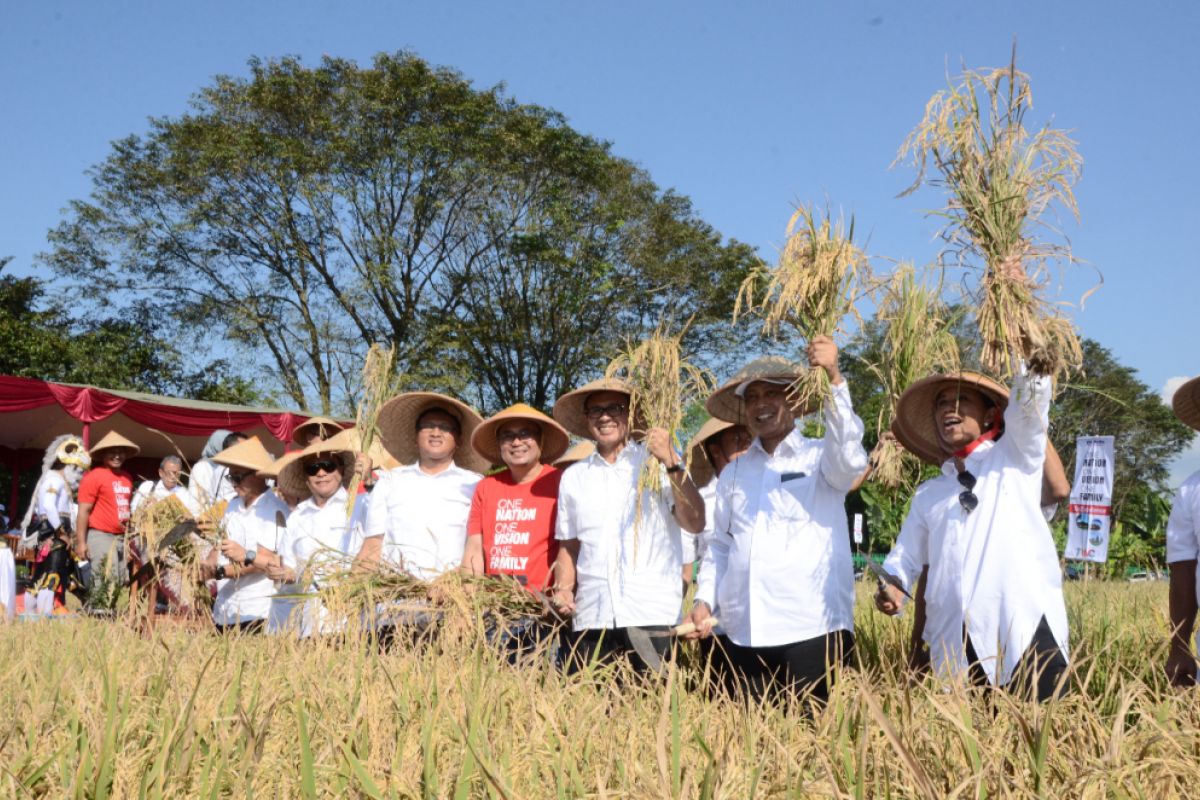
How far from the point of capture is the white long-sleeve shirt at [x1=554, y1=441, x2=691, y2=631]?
3775mm

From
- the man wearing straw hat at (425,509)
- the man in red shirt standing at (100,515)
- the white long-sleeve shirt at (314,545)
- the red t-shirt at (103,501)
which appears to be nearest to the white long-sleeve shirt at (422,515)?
the man wearing straw hat at (425,509)

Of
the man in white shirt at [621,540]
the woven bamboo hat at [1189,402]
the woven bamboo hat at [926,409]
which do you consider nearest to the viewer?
the woven bamboo hat at [926,409]

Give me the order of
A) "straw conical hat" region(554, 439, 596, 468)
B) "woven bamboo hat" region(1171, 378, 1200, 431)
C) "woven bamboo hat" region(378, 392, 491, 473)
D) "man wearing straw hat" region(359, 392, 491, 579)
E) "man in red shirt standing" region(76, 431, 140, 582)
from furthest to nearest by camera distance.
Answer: "man in red shirt standing" region(76, 431, 140, 582) → "straw conical hat" region(554, 439, 596, 468) → "woven bamboo hat" region(378, 392, 491, 473) → "man wearing straw hat" region(359, 392, 491, 579) → "woven bamboo hat" region(1171, 378, 1200, 431)

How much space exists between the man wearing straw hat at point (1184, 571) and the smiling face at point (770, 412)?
1139mm

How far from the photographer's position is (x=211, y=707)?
2.81 metres

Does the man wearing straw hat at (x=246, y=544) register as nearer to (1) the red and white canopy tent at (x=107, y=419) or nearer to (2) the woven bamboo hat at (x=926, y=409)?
(2) the woven bamboo hat at (x=926, y=409)

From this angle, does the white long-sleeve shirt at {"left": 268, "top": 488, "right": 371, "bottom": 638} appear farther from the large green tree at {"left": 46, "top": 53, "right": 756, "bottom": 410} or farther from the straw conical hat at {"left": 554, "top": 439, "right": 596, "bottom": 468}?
the large green tree at {"left": 46, "top": 53, "right": 756, "bottom": 410}

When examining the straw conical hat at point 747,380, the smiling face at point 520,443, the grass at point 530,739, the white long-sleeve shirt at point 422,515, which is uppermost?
the straw conical hat at point 747,380

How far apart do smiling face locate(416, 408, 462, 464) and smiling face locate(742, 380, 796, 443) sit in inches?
66.4

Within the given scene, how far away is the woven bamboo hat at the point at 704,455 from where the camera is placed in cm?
466

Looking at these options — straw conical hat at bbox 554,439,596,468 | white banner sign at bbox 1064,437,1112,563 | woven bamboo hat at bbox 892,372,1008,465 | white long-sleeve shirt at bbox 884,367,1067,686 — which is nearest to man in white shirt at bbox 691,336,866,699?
woven bamboo hat at bbox 892,372,1008,465

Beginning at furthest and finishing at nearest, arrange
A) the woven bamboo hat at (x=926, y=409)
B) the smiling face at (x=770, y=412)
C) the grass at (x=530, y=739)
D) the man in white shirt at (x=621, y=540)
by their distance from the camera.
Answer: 1. the man in white shirt at (x=621, y=540)
2. the smiling face at (x=770, y=412)
3. the woven bamboo hat at (x=926, y=409)
4. the grass at (x=530, y=739)

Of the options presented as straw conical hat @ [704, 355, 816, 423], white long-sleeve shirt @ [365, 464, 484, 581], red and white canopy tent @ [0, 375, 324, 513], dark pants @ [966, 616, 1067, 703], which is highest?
A: red and white canopy tent @ [0, 375, 324, 513]

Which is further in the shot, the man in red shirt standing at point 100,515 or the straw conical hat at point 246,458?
the man in red shirt standing at point 100,515
